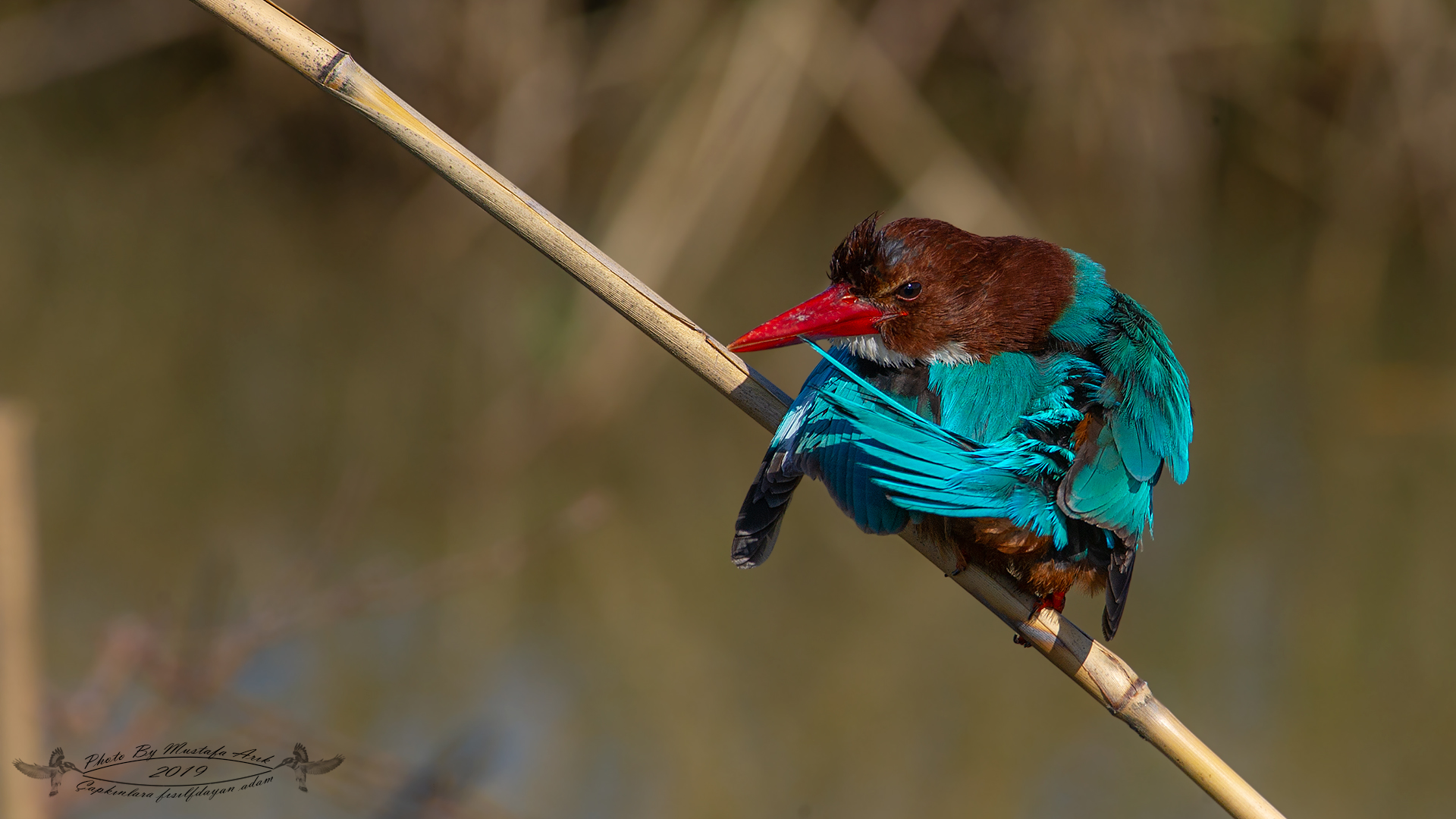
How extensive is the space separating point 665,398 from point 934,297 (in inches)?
115

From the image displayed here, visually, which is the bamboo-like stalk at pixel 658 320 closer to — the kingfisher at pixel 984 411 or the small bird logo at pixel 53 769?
the kingfisher at pixel 984 411

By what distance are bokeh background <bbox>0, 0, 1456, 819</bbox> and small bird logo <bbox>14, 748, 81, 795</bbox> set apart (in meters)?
0.03

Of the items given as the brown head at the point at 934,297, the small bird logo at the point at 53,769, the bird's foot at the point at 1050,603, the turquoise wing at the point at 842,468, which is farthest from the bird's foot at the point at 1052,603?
the small bird logo at the point at 53,769

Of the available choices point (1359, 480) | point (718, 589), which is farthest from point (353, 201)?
A: point (1359, 480)

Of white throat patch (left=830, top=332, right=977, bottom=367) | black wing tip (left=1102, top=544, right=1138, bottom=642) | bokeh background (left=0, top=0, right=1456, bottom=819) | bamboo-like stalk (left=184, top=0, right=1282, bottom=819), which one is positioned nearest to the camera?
bamboo-like stalk (left=184, top=0, right=1282, bottom=819)

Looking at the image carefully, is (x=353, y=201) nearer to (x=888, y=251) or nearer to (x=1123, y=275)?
(x=1123, y=275)

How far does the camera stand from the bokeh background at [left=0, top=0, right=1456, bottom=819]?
271cm

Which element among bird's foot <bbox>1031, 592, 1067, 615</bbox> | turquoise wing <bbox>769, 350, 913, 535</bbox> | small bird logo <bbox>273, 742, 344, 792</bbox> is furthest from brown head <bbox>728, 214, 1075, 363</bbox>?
small bird logo <bbox>273, 742, 344, 792</bbox>

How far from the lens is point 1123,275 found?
557cm

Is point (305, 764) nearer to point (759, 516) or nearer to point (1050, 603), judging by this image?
point (759, 516)

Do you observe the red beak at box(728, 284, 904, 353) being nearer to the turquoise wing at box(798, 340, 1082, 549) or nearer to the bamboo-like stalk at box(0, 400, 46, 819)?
the turquoise wing at box(798, 340, 1082, 549)

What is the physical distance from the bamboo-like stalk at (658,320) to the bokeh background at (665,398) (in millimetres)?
535

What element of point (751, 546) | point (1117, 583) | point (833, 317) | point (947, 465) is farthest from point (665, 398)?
point (947, 465)

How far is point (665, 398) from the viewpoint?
4.57 meters
